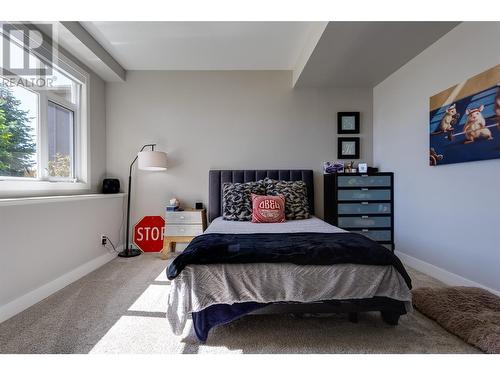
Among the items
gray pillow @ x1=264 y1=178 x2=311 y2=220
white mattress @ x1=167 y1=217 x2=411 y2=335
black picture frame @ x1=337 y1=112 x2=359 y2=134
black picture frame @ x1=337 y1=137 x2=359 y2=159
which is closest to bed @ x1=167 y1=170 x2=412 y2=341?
white mattress @ x1=167 y1=217 x2=411 y2=335

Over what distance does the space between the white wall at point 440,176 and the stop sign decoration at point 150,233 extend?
3.15 metres

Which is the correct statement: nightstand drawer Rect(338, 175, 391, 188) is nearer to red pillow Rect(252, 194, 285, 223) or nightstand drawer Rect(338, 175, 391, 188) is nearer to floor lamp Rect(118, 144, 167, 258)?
red pillow Rect(252, 194, 285, 223)

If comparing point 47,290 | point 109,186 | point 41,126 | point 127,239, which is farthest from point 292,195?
point 41,126

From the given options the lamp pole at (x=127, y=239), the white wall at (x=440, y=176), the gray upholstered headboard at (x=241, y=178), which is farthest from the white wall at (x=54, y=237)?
the white wall at (x=440, y=176)

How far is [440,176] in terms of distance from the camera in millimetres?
2451

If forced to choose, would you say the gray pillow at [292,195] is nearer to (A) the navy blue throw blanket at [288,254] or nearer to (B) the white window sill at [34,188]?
(A) the navy blue throw blanket at [288,254]

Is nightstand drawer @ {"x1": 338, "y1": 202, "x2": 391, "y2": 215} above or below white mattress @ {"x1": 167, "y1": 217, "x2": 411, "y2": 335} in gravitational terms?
above

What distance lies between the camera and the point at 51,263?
87.2 inches

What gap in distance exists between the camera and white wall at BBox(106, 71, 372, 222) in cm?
353

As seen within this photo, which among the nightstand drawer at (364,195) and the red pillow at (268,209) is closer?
the red pillow at (268,209)

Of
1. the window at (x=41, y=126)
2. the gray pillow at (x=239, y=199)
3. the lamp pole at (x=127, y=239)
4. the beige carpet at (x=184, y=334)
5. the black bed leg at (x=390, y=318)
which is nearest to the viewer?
the beige carpet at (x=184, y=334)

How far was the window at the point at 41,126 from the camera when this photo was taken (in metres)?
2.10

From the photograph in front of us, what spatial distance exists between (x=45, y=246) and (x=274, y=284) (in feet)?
6.59
